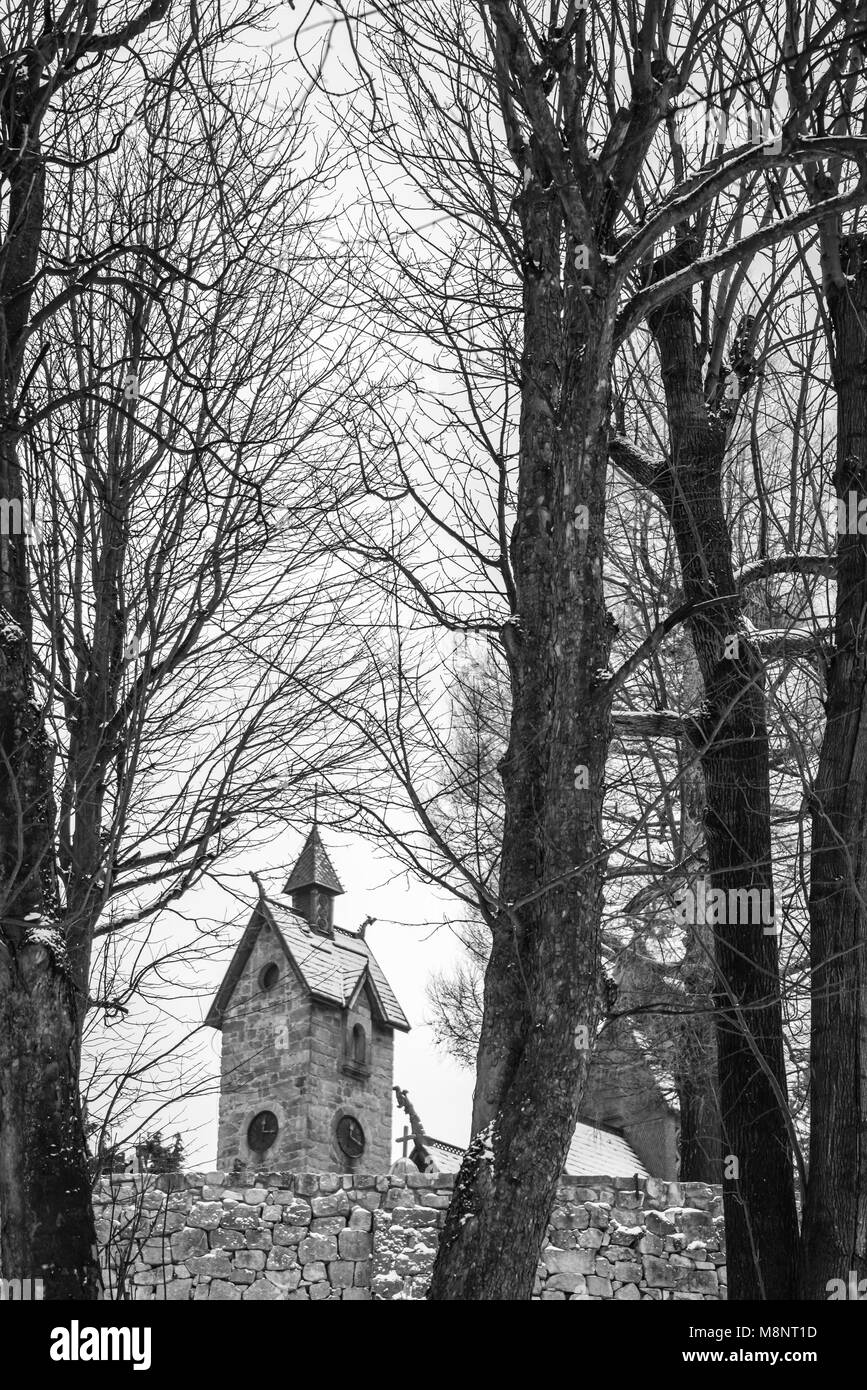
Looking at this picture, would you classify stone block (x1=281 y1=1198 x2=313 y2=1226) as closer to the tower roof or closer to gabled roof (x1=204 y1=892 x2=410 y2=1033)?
gabled roof (x1=204 y1=892 x2=410 y2=1033)

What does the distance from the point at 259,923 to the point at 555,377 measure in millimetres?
17331

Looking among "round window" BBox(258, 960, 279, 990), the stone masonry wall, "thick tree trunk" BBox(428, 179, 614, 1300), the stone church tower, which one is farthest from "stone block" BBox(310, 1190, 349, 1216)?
"round window" BBox(258, 960, 279, 990)

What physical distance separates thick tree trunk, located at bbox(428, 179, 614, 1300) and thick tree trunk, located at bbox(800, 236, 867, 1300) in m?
0.97

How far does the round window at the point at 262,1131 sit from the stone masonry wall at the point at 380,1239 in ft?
31.1

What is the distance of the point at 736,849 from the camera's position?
5477 millimetres

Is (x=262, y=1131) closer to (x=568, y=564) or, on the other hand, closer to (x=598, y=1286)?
(x=598, y=1286)

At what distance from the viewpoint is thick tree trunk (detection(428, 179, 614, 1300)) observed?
11.8 feet

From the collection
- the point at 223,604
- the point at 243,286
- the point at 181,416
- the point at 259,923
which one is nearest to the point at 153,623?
the point at 223,604

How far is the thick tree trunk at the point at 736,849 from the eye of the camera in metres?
4.87

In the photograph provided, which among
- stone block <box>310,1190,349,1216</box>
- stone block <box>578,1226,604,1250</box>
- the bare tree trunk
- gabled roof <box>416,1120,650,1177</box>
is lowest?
gabled roof <box>416,1120,650,1177</box>

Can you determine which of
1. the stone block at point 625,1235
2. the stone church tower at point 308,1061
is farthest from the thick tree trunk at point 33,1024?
the stone church tower at point 308,1061

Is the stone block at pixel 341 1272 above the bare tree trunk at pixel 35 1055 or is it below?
below

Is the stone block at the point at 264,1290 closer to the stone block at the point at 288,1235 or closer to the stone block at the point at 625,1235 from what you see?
the stone block at the point at 288,1235
